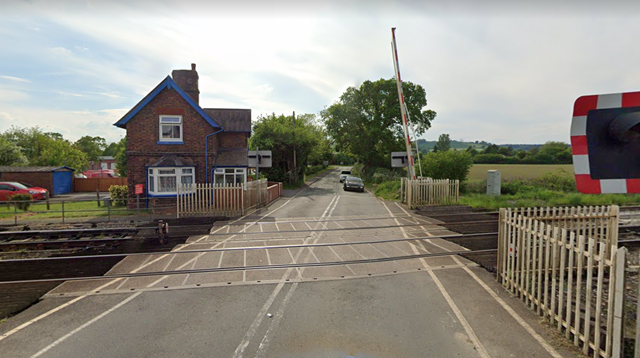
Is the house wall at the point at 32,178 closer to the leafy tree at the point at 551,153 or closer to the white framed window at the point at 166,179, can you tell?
the white framed window at the point at 166,179

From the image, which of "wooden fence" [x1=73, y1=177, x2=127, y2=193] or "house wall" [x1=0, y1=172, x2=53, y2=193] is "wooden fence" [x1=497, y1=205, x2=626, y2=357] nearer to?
"house wall" [x1=0, y1=172, x2=53, y2=193]

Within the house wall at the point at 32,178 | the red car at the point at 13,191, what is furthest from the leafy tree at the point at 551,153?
the house wall at the point at 32,178

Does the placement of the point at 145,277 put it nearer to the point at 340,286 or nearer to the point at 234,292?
the point at 234,292

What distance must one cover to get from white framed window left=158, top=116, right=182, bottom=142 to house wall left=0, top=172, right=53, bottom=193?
16033mm

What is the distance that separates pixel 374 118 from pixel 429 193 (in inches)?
930

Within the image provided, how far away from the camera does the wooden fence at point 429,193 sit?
17.8 m

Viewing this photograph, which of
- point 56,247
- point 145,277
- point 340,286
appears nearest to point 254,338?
point 340,286

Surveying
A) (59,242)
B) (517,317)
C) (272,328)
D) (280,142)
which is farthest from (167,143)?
(517,317)

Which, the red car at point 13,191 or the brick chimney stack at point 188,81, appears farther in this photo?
the brick chimney stack at point 188,81

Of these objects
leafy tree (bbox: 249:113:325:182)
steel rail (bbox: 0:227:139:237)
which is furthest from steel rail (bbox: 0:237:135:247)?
leafy tree (bbox: 249:113:325:182)

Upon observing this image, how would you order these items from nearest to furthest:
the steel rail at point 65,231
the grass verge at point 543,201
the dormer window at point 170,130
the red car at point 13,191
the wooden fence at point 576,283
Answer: the wooden fence at point 576,283
the steel rail at point 65,231
the grass verge at point 543,201
the dormer window at point 170,130
the red car at point 13,191

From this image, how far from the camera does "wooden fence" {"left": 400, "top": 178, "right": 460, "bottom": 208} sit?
17750mm

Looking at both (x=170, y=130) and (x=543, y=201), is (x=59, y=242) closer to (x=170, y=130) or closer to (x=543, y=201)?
(x=170, y=130)

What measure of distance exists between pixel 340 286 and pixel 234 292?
2131mm
